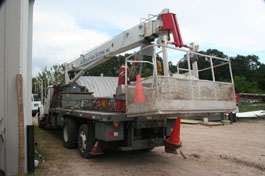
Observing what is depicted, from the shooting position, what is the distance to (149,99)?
14.6 ft

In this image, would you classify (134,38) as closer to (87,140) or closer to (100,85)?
(87,140)

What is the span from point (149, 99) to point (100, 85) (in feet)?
93.4

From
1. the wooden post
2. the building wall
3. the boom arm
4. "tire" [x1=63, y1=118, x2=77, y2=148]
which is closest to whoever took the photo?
the wooden post

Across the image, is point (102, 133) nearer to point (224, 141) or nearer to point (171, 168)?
point (171, 168)

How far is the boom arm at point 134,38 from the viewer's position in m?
6.18

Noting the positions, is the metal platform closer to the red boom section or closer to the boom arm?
the boom arm

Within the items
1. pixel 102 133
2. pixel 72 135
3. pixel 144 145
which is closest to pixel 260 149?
pixel 144 145

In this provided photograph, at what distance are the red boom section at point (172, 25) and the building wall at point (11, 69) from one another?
3.47 m

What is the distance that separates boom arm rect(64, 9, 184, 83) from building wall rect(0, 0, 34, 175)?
10.3 ft

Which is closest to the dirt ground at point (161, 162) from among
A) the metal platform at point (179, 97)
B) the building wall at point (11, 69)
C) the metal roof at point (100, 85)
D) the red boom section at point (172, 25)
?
the building wall at point (11, 69)

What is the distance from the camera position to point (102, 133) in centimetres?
555

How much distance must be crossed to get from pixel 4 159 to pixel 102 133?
212cm

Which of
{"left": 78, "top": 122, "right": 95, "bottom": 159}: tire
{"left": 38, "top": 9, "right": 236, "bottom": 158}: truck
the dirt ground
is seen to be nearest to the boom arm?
{"left": 38, "top": 9, "right": 236, "bottom": 158}: truck

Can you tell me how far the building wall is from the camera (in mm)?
4793
